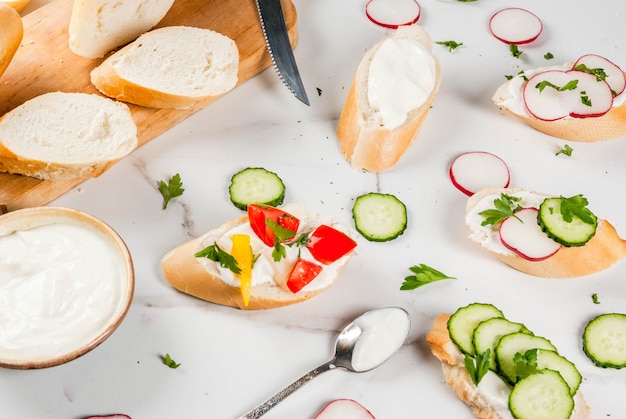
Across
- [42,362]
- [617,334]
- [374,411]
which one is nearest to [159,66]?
[42,362]

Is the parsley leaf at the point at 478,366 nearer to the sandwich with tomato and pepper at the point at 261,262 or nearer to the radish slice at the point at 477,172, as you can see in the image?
the sandwich with tomato and pepper at the point at 261,262

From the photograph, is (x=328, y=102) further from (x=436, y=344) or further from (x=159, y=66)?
(x=436, y=344)

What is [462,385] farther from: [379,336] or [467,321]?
[379,336]

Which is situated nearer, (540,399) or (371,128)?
(540,399)

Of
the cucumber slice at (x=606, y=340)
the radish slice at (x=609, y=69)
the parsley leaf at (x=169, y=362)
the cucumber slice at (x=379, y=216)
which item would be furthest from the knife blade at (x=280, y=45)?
the cucumber slice at (x=606, y=340)

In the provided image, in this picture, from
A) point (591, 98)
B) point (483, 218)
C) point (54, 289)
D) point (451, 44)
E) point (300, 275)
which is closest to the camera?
point (54, 289)

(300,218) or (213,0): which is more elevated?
(213,0)

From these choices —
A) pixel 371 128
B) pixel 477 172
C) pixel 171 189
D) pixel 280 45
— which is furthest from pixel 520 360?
pixel 280 45
